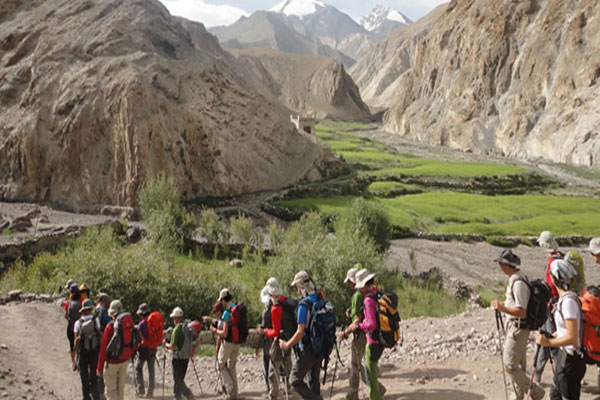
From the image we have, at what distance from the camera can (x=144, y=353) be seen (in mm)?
13531

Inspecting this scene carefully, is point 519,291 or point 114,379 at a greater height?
point 519,291

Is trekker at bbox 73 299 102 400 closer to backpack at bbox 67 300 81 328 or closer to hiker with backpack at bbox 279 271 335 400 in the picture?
backpack at bbox 67 300 81 328

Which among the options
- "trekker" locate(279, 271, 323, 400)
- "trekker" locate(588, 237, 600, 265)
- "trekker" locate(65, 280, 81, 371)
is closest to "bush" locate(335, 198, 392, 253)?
"trekker" locate(65, 280, 81, 371)

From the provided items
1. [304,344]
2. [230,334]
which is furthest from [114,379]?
[304,344]

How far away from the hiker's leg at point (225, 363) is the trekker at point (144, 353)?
2562 mm

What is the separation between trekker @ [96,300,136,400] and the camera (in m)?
10.8

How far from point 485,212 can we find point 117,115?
41795 mm

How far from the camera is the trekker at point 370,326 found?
9.48 m

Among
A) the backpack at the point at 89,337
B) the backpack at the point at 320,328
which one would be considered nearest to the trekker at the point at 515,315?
the backpack at the point at 320,328

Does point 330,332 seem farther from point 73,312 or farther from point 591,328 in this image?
point 73,312

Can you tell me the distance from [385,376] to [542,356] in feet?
13.9

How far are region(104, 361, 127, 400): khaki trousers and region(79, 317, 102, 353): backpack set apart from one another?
2.05 ft

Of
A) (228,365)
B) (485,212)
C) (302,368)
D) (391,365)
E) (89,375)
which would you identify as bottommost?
(485,212)

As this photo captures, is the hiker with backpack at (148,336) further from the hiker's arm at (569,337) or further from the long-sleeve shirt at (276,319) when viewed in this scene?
the hiker's arm at (569,337)
